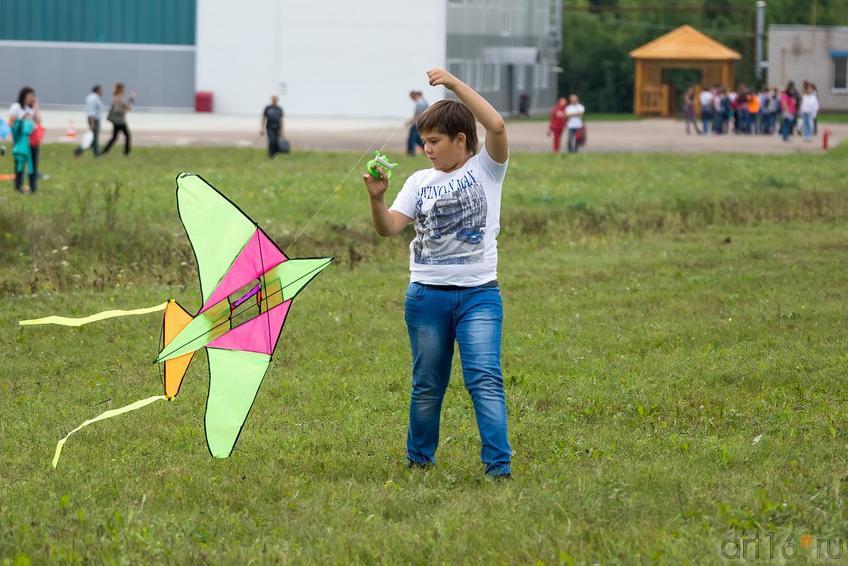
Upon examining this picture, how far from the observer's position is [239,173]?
77.7ft

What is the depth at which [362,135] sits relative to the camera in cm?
4100

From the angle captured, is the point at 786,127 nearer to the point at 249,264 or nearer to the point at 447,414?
the point at 447,414

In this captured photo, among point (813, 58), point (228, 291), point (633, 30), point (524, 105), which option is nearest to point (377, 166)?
point (228, 291)

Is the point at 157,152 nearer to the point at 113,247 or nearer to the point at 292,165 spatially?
the point at 292,165

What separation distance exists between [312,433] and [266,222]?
985 centimetres

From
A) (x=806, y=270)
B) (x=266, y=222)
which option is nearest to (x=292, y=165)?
(x=266, y=222)

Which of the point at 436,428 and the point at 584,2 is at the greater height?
the point at 584,2

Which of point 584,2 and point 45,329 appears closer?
point 45,329

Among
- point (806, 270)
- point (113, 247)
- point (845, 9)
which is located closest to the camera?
point (806, 270)

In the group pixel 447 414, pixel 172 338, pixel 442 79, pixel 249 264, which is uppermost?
pixel 442 79

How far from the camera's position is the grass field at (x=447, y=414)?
17.0 feet

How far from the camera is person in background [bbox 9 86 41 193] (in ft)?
64.8

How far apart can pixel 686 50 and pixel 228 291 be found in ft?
172

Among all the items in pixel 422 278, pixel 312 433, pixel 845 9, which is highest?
pixel 845 9
